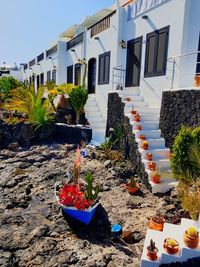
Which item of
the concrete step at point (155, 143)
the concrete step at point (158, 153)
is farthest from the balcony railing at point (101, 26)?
the concrete step at point (158, 153)

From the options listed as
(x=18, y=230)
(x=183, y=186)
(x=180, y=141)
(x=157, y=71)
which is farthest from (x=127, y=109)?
(x=18, y=230)

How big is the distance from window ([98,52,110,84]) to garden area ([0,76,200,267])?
4.77 m

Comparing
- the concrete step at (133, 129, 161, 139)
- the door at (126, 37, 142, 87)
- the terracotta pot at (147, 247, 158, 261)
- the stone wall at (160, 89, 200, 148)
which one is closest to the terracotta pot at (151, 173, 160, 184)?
the stone wall at (160, 89, 200, 148)

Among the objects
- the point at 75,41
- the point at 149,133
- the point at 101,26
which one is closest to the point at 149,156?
the point at 149,133

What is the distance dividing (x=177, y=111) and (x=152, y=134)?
123 centimetres

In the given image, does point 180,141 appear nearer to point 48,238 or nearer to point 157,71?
point 48,238

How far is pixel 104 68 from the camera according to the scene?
→ 47.6ft

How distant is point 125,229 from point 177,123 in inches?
154

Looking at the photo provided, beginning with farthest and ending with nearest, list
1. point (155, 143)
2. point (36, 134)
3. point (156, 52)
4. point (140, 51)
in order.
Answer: point (36, 134) → point (140, 51) → point (156, 52) → point (155, 143)

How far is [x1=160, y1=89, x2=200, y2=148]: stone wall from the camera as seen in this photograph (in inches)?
289

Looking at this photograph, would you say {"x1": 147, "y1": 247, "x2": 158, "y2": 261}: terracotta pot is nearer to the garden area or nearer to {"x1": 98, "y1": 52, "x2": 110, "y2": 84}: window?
the garden area

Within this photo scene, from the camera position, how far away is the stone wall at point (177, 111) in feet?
24.1

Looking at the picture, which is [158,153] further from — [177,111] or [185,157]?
[185,157]

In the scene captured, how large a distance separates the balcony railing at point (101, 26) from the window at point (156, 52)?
402 cm
